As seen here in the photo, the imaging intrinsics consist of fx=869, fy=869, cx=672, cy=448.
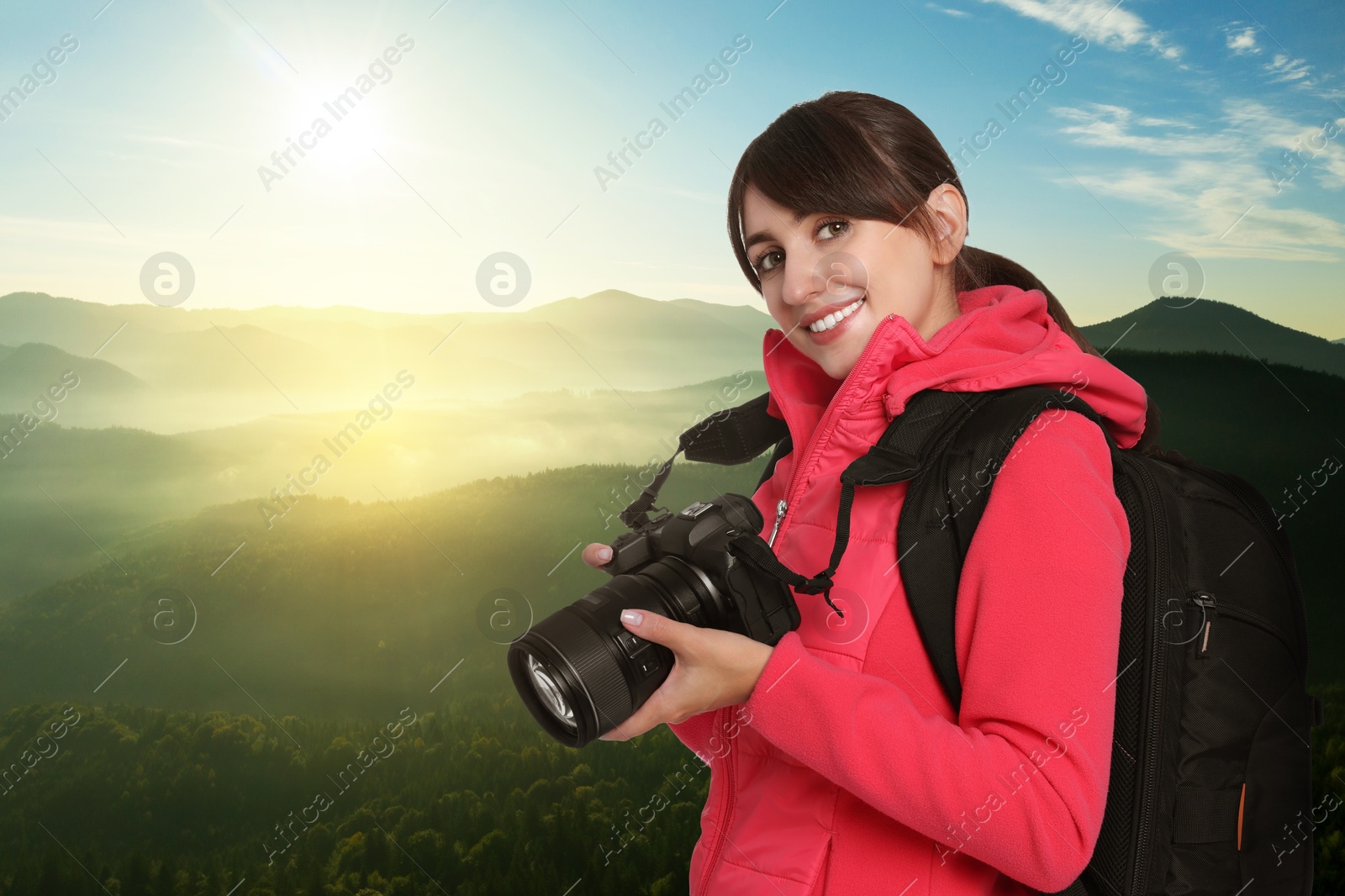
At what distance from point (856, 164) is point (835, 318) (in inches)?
7.3

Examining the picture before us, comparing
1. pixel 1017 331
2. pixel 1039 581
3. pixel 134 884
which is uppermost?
pixel 1017 331

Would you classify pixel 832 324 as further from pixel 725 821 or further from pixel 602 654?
pixel 725 821

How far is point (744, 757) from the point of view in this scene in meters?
1.04

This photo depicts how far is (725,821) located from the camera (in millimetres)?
1048

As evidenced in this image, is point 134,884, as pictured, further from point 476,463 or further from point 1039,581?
point 1039,581

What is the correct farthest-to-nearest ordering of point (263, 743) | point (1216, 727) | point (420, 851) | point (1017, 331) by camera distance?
point (263, 743) < point (420, 851) < point (1017, 331) < point (1216, 727)

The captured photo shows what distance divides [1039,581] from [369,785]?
2562mm

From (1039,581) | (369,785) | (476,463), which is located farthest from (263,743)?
(1039,581)

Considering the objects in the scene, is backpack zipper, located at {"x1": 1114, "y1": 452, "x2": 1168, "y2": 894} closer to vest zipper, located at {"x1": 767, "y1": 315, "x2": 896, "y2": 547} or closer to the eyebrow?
vest zipper, located at {"x1": 767, "y1": 315, "x2": 896, "y2": 547}

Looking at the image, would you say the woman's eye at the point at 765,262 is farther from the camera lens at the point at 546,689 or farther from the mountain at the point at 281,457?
the mountain at the point at 281,457

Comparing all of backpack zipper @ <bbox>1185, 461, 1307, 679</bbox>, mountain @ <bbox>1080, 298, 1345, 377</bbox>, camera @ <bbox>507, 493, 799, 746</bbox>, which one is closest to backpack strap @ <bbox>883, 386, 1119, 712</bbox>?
camera @ <bbox>507, 493, 799, 746</bbox>

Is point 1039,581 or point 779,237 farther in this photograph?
point 779,237

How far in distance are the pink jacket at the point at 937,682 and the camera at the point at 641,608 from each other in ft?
0.25

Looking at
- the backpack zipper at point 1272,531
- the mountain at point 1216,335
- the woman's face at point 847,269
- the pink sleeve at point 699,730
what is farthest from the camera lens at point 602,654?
the mountain at point 1216,335
